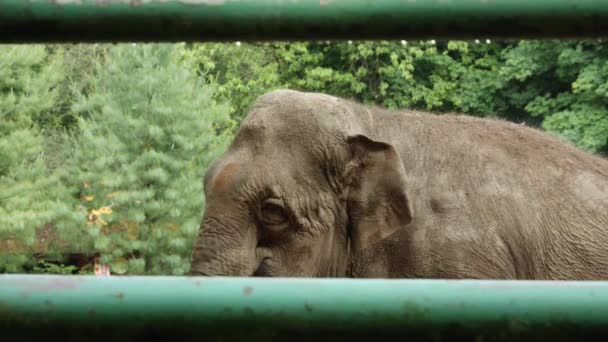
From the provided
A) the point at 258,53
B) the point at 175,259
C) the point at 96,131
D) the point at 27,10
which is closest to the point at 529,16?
the point at 27,10

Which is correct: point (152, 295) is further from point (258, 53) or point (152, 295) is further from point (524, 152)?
point (258, 53)

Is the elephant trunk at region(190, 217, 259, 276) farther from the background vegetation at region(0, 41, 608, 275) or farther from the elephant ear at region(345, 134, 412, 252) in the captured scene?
the background vegetation at region(0, 41, 608, 275)

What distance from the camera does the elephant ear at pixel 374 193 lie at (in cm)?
640

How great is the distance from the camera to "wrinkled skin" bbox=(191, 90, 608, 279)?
629cm

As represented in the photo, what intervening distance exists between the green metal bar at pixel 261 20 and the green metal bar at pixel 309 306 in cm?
23

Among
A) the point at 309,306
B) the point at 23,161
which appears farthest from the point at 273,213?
the point at 23,161

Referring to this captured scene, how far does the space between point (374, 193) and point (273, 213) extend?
63 centimetres

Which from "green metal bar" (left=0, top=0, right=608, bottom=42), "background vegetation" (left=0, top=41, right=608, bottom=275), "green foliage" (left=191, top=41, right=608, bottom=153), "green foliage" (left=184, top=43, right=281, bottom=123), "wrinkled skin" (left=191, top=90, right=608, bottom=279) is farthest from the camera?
"green foliage" (left=184, top=43, right=281, bottom=123)

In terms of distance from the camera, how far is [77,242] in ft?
96.2

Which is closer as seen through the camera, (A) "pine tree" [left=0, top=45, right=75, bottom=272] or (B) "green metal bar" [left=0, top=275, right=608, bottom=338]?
(B) "green metal bar" [left=0, top=275, right=608, bottom=338]

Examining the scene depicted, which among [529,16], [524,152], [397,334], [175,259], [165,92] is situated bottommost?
[397,334]

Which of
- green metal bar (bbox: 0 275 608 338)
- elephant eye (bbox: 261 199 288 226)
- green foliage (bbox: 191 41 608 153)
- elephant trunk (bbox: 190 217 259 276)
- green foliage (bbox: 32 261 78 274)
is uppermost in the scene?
green foliage (bbox: 191 41 608 153)

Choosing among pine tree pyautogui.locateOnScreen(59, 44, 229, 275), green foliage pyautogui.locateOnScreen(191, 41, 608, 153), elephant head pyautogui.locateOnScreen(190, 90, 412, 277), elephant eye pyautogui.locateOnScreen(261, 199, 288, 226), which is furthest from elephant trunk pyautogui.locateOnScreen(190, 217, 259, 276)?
green foliage pyautogui.locateOnScreen(191, 41, 608, 153)

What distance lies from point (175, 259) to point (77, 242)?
9.99ft
